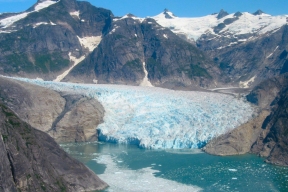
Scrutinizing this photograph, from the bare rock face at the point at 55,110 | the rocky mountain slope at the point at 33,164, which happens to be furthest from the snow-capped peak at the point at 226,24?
the rocky mountain slope at the point at 33,164

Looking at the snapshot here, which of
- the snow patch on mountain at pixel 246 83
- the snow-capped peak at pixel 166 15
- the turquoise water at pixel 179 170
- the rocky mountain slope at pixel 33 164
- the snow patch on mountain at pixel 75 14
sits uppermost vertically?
the snow-capped peak at pixel 166 15

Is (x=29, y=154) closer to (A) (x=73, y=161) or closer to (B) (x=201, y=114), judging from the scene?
(A) (x=73, y=161)

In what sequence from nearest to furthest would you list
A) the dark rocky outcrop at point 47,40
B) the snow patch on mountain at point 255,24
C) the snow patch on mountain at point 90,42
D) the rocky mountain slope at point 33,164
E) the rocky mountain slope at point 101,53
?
the rocky mountain slope at point 33,164, the dark rocky outcrop at point 47,40, the rocky mountain slope at point 101,53, the snow patch on mountain at point 90,42, the snow patch on mountain at point 255,24

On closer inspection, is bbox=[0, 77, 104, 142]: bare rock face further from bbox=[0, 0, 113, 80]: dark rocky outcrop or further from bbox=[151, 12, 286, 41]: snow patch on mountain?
bbox=[151, 12, 286, 41]: snow patch on mountain

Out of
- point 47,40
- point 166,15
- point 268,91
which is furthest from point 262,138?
point 166,15

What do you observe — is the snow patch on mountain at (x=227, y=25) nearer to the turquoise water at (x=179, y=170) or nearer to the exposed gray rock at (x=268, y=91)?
the exposed gray rock at (x=268, y=91)

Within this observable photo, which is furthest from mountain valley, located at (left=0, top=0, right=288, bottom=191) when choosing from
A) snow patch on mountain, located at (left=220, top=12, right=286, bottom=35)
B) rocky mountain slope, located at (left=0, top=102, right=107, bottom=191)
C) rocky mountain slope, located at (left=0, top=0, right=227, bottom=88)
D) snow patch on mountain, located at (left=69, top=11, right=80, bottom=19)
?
snow patch on mountain, located at (left=69, top=11, right=80, bottom=19)

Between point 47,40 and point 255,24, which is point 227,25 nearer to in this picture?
point 255,24
